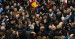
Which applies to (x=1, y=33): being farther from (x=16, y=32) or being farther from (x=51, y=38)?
(x=51, y=38)

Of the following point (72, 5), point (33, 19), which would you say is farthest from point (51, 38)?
point (72, 5)

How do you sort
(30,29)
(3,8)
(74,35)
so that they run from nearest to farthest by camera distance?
(74,35)
(30,29)
(3,8)

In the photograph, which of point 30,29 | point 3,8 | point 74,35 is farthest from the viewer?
point 3,8

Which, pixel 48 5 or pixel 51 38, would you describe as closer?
pixel 51 38

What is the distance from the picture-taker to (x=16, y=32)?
6699 mm

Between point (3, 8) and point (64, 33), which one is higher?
point (3, 8)

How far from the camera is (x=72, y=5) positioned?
10617mm

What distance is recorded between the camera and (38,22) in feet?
25.3

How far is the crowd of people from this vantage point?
6.70m

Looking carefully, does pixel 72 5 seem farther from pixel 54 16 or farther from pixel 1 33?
pixel 1 33

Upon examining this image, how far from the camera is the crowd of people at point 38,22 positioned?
22.0 ft

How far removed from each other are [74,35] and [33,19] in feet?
8.42

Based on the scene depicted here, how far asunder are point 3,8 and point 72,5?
425 cm

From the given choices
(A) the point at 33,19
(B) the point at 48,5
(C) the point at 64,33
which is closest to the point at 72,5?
(B) the point at 48,5
